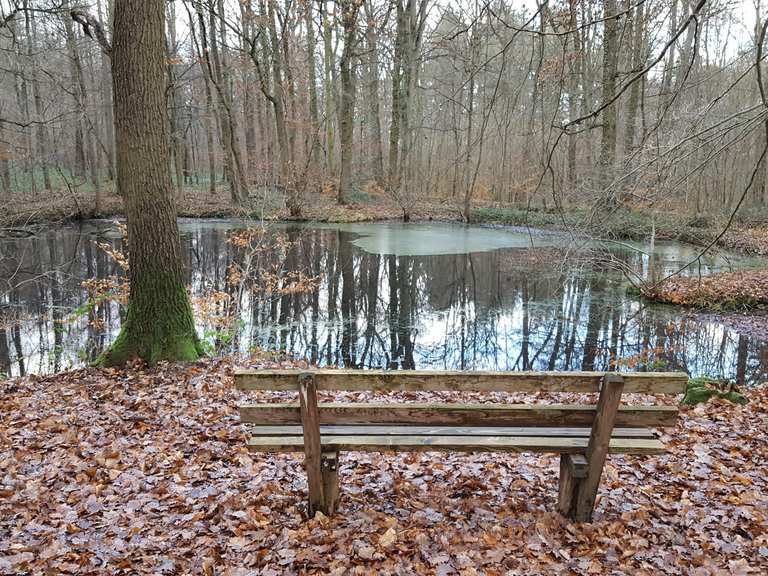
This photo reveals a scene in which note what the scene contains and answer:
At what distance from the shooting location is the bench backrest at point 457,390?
3.00 meters

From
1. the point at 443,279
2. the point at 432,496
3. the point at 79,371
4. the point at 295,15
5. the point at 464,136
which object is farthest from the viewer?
the point at 464,136

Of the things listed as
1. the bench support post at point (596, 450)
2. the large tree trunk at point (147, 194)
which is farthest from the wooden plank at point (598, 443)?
the large tree trunk at point (147, 194)

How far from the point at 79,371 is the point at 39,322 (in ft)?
17.3

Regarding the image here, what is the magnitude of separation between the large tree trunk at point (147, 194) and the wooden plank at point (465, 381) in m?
4.32

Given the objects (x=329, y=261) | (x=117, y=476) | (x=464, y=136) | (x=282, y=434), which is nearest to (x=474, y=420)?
(x=282, y=434)

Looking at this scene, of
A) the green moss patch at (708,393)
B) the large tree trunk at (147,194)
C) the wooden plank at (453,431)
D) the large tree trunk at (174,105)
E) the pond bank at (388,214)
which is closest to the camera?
the wooden plank at (453,431)

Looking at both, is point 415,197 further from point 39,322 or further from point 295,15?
point 39,322

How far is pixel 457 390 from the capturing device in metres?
2.99

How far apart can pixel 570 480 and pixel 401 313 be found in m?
9.16

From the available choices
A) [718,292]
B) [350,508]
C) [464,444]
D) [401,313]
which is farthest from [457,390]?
[718,292]

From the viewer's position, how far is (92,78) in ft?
104

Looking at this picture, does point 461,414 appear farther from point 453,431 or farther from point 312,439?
point 312,439

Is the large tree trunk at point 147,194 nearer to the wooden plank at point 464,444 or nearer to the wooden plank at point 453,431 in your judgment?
the wooden plank at point 453,431

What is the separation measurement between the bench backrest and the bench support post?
2.1 inches
